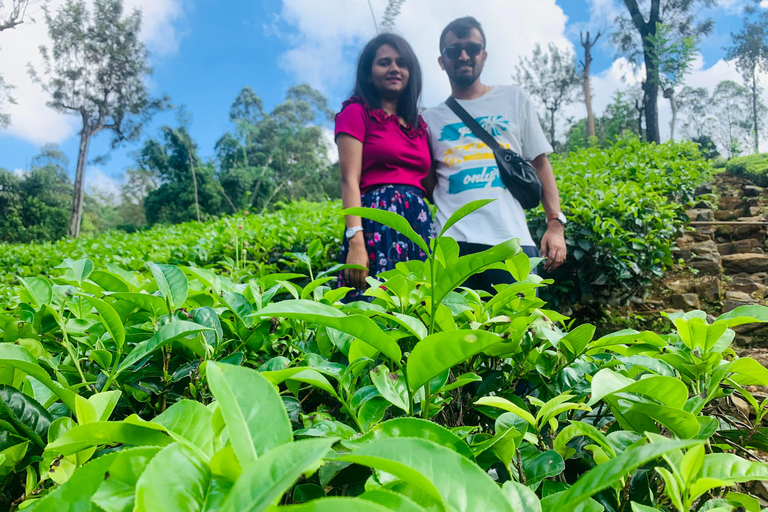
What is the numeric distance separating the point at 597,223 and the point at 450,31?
1637mm

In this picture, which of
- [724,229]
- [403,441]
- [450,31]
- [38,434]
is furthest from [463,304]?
[724,229]

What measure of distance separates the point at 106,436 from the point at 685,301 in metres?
3.89

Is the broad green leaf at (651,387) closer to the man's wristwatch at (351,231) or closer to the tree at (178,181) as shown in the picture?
the man's wristwatch at (351,231)

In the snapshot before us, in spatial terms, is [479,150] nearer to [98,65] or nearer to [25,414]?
[25,414]

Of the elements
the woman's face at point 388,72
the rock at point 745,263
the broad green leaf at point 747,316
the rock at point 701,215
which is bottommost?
the rock at point 745,263

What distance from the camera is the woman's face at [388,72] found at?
6.57ft

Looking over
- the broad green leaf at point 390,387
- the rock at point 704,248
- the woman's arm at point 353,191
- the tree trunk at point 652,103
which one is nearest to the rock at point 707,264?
the rock at point 704,248

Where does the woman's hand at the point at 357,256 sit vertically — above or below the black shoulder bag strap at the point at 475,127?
below

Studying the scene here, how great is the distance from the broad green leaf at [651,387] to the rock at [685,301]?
3475 millimetres

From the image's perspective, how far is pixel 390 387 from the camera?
1.53ft

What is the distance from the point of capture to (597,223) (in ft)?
9.67

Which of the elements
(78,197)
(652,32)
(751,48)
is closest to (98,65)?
(78,197)

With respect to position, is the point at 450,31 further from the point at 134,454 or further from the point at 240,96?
the point at 240,96

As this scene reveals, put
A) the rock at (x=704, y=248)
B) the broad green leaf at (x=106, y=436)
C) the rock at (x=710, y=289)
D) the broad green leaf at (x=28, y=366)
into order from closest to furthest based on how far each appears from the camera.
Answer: the broad green leaf at (x=106, y=436) < the broad green leaf at (x=28, y=366) < the rock at (x=710, y=289) < the rock at (x=704, y=248)
